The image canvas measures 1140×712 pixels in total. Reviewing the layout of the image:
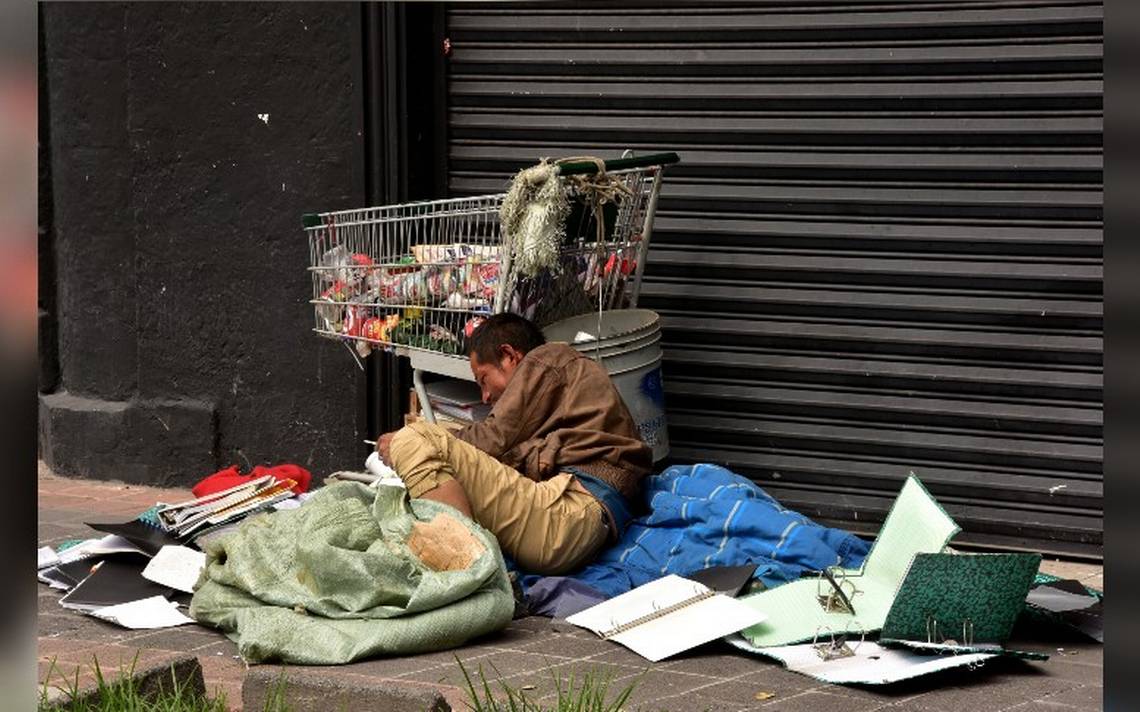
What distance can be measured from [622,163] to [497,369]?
95 centimetres

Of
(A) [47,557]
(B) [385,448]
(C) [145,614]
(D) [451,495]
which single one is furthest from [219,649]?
(A) [47,557]

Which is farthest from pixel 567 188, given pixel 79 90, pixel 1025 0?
pixel 79 90

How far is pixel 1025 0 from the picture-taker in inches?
250

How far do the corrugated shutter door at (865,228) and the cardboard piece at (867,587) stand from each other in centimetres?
108

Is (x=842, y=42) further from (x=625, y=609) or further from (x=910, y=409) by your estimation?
(x=625, y=609)

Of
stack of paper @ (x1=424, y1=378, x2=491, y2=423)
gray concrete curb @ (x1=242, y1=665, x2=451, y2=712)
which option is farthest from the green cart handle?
gray concrete curb @ (x1=242, y1=665, x2=451, y2=712)

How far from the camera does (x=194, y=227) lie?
313 inches

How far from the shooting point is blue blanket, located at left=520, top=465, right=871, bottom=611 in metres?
5.84

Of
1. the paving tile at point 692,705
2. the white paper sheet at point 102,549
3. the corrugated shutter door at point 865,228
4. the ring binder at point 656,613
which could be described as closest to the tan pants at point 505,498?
the ring binder at point 656,613

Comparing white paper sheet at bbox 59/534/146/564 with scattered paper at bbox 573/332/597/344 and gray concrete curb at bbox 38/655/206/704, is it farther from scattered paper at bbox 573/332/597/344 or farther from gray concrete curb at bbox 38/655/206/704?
gray concrete curb at bbox 38/655/206/704

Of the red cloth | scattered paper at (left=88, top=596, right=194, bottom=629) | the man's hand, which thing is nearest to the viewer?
scattered paper at (left=88, top=596, right=194, bottom=629)

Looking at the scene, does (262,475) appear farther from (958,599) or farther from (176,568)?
(958,599)

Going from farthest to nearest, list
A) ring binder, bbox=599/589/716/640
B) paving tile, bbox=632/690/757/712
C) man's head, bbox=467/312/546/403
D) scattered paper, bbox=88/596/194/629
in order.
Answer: man's head, bbox=467/312/546/403, scattered paper, bbox=88/596/194/629, ring binder, bbox=599/589/716/640, paving tile, bbox=632/690/757/712

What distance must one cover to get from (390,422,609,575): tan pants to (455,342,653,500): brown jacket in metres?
0.18
